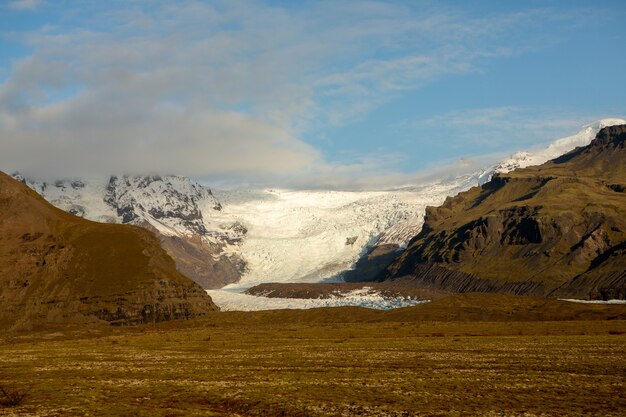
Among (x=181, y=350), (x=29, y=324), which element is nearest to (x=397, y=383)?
(x=181, y=350)

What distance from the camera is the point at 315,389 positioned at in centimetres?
4491

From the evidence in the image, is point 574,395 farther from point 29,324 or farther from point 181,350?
point 29,324

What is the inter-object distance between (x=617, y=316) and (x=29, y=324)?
144775 mm

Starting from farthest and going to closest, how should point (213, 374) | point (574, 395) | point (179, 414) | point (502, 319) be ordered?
point (502, 319), point (213, 374), point (574, 395), point (179, 414)

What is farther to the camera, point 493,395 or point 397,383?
point 397,383

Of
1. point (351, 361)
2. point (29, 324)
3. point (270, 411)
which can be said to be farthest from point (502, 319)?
point (270, 411)

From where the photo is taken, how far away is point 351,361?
2537 inches

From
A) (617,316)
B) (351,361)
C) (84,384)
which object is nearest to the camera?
(84,384)

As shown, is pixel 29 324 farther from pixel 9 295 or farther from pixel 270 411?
pixel 270 411

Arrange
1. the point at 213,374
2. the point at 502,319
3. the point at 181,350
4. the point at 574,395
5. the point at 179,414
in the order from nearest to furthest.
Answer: the point at 179,414 < the point at 574,395 < the point at 213,374 < the point at 181,350 < the point at 502,319

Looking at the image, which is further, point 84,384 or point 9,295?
point 9,295

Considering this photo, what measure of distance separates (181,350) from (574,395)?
57111 mm

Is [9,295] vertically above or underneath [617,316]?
above

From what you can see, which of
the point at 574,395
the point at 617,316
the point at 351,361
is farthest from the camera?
the point at 617,316
